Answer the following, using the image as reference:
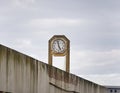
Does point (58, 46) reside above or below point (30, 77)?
above

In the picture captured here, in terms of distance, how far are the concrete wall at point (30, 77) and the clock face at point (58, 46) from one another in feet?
27.8

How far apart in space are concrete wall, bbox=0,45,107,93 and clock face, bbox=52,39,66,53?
8.46m

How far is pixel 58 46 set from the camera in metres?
25.0

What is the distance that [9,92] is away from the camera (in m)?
11.2

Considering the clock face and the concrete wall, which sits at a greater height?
the clock face

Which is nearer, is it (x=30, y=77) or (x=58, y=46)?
(x=30, y=77)

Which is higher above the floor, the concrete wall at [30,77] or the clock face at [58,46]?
the clock face at [58,46]

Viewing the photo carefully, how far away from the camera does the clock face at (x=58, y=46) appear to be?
25.0 meters

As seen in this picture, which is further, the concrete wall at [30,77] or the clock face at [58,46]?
the clock face at [58,46]

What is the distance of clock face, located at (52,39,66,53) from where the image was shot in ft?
81.9

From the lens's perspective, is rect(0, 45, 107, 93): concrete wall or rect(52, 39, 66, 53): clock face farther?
rect(52, 39, 66, 53): clock face

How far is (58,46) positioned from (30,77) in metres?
12.4

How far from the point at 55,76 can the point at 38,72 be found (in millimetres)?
1239

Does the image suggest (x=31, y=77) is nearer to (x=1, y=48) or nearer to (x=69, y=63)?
(x=1, y=48)
